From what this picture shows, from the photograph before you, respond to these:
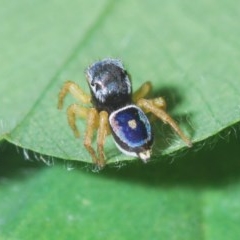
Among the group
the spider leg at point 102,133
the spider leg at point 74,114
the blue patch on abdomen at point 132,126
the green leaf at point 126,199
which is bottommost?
the green leaf at point 126,199

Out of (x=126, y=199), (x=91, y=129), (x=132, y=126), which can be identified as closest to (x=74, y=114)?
(x=91, y=129)

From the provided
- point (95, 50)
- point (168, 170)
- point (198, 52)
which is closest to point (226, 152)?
point (168, 170)

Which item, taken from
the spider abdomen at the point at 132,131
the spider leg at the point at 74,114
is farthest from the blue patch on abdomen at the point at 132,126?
the spider leg at the point at 74,114

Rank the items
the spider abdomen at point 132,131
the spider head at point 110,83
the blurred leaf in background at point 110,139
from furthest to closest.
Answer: the spider head at point 110,83, the blurred leaf in background at point 110,139, the spider abdomen at point 132,131

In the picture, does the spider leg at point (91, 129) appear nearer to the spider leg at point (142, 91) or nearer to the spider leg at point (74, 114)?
the spider leg at point (74, 114)

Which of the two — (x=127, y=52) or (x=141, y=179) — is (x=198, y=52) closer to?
(x=127, y=52)

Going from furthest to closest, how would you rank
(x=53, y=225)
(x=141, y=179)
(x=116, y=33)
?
(x=116, y=33) < (x=141, y=179) < (x=53, y=225)
